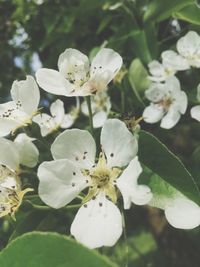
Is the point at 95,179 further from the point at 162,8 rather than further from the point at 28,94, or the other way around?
the point at 162,8

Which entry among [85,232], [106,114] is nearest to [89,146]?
[85,232]

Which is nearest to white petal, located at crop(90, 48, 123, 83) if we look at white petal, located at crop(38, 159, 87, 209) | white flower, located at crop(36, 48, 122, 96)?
white flower, located at crop(36, 48, 122, 96)

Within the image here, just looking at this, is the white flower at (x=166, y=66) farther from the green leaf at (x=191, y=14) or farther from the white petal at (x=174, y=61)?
the green leaf at (x=191, y=14)

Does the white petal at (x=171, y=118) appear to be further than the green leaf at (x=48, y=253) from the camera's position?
Yes

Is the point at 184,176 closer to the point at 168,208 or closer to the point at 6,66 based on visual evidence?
the point at 168,208

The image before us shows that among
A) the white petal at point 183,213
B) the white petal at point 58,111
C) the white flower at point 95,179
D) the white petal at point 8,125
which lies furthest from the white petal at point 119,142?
the white petal at point 58,111

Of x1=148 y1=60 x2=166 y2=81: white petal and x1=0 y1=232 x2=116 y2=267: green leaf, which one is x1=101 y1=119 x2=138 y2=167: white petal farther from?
x1=148 y1=60 x2=166 y2=81: white petal

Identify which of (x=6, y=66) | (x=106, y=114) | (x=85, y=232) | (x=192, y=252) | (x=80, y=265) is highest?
(x=80, y=265)

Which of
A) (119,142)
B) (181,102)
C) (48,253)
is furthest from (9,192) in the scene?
(181,102)
